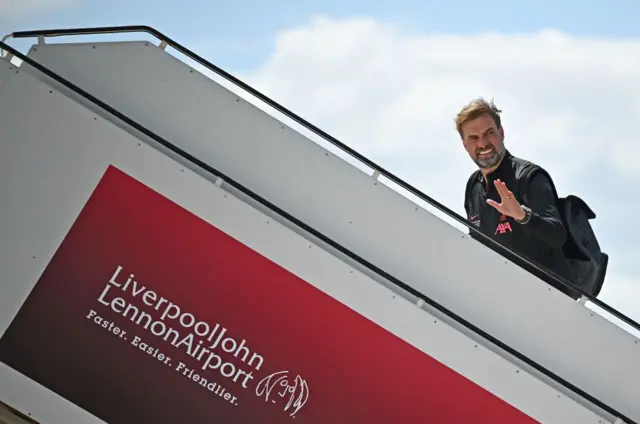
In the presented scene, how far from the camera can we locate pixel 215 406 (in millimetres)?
3059

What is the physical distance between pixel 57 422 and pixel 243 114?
4.68ft

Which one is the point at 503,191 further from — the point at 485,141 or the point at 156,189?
the point at 156,189

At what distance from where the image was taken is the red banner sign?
3.06m

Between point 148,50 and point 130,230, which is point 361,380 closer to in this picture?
point 130,230

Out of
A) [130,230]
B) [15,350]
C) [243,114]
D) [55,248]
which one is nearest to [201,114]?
[243,114]

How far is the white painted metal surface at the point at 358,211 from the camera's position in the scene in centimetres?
328

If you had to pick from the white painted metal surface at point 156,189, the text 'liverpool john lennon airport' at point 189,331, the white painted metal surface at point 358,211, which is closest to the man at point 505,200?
the white painted metal surface at point 358,211

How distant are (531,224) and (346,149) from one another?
84 centimetres
